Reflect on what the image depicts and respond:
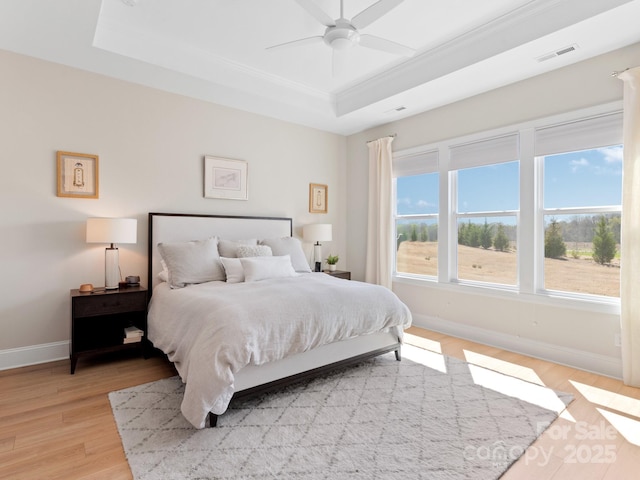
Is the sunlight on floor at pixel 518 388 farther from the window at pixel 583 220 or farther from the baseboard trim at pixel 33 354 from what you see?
the baseboard trim at pixel 33 354

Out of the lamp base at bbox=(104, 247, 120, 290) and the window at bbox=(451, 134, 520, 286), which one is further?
the window at bbox=(451, 134, 520, 286)

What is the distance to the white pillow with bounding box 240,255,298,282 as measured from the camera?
3348 millimetres

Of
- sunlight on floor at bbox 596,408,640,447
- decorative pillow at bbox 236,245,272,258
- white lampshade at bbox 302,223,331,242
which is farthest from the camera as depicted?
white lampshade at bbox 302,223,331,242

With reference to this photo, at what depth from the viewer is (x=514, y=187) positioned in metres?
3.73

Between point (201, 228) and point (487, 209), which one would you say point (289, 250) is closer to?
point (201, 228)

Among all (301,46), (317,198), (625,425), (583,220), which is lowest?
(625,425)

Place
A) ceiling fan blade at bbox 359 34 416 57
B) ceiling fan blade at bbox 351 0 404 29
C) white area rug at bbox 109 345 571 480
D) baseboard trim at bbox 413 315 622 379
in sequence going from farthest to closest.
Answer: baseboard trim at bbox 413 315 622 379, ceiling fan blade at bbox 359 34 416 57, ceiling fan blade at bbox 351 0 404 29, white area rug at bbox 109 345 571 480

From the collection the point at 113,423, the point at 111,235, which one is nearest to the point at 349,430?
the point at 113,423

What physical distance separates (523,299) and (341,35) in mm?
3035

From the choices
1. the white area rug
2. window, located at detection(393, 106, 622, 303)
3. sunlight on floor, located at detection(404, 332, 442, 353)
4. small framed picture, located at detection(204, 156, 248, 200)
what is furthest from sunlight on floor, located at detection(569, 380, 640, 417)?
small framed picture, located at detection(204, 156, 248, 200)

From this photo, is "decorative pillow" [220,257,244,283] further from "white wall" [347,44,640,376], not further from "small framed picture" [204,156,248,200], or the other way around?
"white wall" [347,44,640,376]

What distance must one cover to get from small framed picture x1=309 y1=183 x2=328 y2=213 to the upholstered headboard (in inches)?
22.2

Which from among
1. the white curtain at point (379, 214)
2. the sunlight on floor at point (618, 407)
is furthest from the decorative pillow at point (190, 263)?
the sunlight on floor at point (618, 407)

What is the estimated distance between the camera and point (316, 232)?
4.82m
